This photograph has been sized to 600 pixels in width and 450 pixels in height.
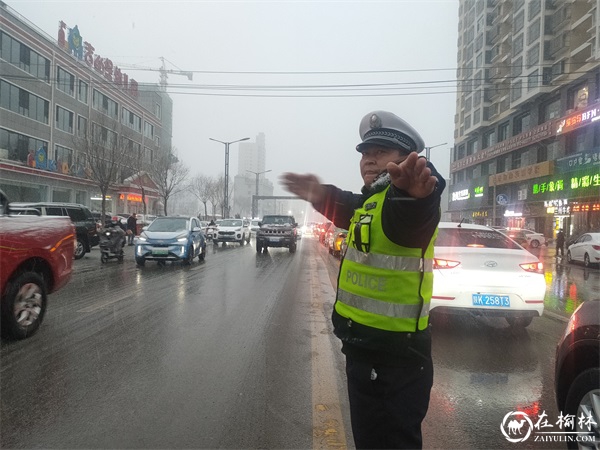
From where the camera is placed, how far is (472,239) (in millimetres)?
6652

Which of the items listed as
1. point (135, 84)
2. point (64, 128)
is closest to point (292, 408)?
point (64, 128)

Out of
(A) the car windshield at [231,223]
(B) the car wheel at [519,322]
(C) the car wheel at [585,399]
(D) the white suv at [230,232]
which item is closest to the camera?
(C) the car wheel at [585,399]

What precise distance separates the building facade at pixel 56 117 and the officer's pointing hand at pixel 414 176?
28.6 meters

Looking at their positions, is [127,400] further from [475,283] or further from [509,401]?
[475,283]

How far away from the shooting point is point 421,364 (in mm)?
1925

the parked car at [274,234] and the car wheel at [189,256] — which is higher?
the parked car at [274,234]

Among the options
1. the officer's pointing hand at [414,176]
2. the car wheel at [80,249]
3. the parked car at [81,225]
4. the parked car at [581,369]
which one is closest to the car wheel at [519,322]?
the parked car at [581,369]

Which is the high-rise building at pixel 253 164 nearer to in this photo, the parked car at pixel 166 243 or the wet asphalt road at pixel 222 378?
the wet asphalt road at pixel 222 378

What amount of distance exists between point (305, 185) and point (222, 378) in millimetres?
2571

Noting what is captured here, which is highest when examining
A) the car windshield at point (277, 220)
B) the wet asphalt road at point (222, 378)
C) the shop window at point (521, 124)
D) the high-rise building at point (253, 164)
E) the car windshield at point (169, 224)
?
the shop window at point (521, 124)

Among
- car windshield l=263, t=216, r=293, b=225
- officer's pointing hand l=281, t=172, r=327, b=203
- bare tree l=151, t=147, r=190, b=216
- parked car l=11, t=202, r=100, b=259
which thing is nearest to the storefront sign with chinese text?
bare tree l=151, t=147, r=190, b=216

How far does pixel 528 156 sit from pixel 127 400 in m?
43.8

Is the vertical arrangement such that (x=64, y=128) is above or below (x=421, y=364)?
above

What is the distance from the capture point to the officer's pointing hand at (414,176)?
1.61m
